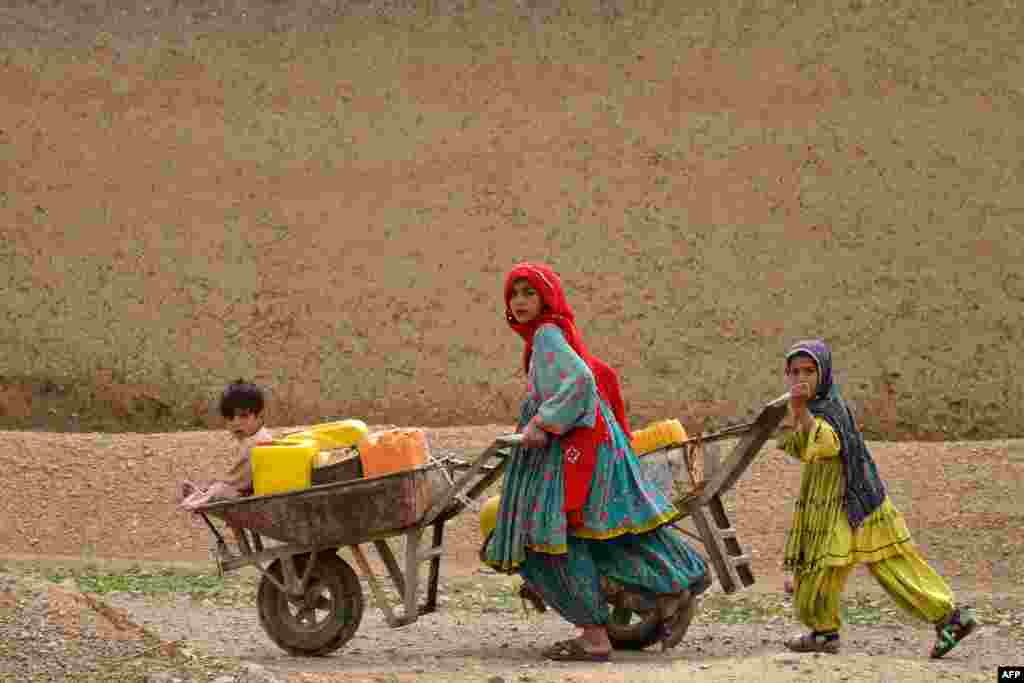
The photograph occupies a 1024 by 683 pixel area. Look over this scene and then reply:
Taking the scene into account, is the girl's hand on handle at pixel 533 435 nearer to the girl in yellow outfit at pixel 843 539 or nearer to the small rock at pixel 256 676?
the girl in yellow outfit at pixel 843 539

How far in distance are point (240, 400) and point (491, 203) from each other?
1296 centimetres

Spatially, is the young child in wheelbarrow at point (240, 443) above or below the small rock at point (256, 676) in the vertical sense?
above

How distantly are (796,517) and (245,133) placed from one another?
14.3 metres

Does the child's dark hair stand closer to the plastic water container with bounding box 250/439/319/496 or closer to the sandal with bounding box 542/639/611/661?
the plastic water container with bounding box 250/439/319/496

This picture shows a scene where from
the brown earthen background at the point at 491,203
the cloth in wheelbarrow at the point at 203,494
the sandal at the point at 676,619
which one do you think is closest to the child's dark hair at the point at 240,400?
the cloth in wheelbarrow at the point at 203,494

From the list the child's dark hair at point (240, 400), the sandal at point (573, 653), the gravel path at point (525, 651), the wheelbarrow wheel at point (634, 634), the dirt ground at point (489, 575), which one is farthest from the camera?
the wheelbarrow wheel at point (634, 634)

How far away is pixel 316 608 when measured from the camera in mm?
6359

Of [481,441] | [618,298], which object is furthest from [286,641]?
[618,298]

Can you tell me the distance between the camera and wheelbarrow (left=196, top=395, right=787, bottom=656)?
239 inches

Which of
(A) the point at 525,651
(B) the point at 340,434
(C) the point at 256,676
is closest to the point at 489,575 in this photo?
(A) the point at 525,651

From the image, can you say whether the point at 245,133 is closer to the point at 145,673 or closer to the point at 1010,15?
the point at 1010,15

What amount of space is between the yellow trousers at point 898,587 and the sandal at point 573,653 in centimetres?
79

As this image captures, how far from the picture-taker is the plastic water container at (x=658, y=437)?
6.45 metres

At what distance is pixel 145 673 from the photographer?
5.11 m
